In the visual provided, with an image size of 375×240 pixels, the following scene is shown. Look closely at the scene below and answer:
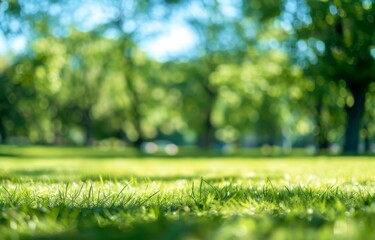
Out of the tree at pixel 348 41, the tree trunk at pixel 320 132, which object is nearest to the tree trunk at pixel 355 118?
the tree at pixel 348 41

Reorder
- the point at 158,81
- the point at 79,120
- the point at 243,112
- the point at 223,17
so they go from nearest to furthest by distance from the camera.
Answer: the point at 223,17 → the point at 158,81 → the point at 243,112 → the point at 79,120

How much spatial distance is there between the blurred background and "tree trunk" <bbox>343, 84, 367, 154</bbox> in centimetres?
5

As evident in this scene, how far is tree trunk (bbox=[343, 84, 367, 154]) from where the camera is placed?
22.6m

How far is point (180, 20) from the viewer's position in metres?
31.2

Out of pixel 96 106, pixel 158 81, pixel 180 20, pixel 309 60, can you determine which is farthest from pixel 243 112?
pixel 309 60

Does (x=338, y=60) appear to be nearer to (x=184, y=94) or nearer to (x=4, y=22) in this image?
(x=4, y=22)

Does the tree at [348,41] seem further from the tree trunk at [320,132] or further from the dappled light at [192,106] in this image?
the tree trunk at [320,132]

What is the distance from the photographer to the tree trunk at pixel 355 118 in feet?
74.2

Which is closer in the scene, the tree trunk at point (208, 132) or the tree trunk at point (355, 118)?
the tree trunk at point (355, 118)

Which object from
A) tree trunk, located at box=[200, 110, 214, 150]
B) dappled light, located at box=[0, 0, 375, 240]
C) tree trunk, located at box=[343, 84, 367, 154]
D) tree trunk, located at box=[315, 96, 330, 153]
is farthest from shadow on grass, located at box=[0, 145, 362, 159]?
tree trunk, located at box=[200, 110, 214, 150]

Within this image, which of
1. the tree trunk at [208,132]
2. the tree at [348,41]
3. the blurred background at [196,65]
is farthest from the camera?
the tree trunk at [208,132]

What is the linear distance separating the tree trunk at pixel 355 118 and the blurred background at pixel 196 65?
1.9 inches

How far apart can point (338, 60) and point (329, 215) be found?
18.9 m

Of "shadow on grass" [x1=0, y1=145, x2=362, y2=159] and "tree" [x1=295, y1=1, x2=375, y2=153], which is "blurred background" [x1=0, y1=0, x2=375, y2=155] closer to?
"tree" [x1=295, y1=1, x2=375, y2=153]
